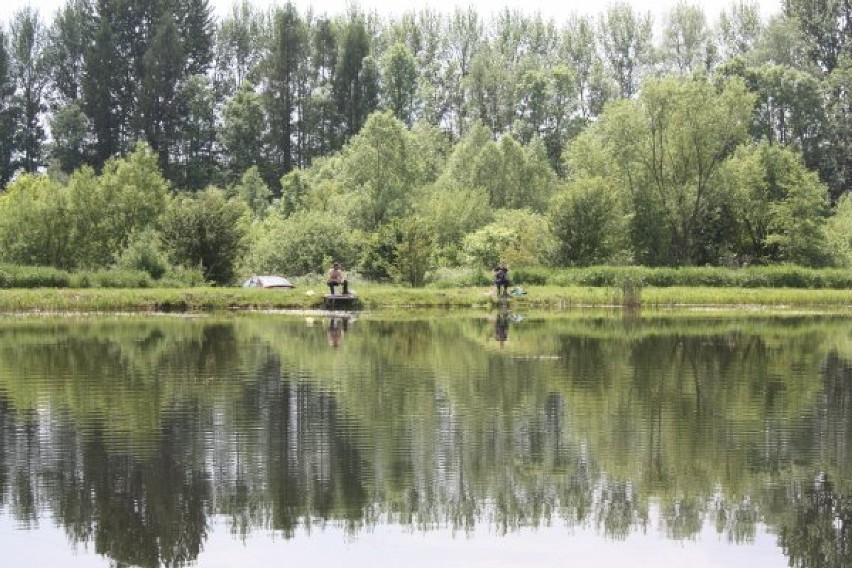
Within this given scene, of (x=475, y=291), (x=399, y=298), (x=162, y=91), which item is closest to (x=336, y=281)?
(x=399, y=298)

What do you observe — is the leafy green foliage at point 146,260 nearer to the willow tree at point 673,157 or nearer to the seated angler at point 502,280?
the seated angler at point 502,280

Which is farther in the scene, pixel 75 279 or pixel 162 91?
pixel 162 91

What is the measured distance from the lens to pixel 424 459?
16.8 m

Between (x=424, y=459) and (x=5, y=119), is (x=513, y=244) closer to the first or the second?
(x=424, y=459)

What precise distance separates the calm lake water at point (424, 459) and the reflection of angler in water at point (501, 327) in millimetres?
6192

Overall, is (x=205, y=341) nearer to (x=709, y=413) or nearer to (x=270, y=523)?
(x=709, y=413)

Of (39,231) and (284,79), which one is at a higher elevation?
(284,79)

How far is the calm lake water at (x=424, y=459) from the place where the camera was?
1301cm

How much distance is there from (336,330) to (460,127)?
8016 centimetres

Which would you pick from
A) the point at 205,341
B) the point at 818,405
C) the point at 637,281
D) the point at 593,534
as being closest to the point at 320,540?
the point at 593,534

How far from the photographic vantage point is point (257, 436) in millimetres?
18656

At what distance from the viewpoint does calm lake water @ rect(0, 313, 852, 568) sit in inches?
512

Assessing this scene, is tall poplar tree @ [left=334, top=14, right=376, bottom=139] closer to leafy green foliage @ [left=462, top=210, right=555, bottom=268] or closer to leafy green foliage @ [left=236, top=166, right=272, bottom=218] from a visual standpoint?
leafy green foliage @ [left=236, top=166, right=272, bottom=218]

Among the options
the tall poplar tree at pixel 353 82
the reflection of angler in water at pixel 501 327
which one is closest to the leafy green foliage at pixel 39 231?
the reflection of angler in water at pixel 501 327
